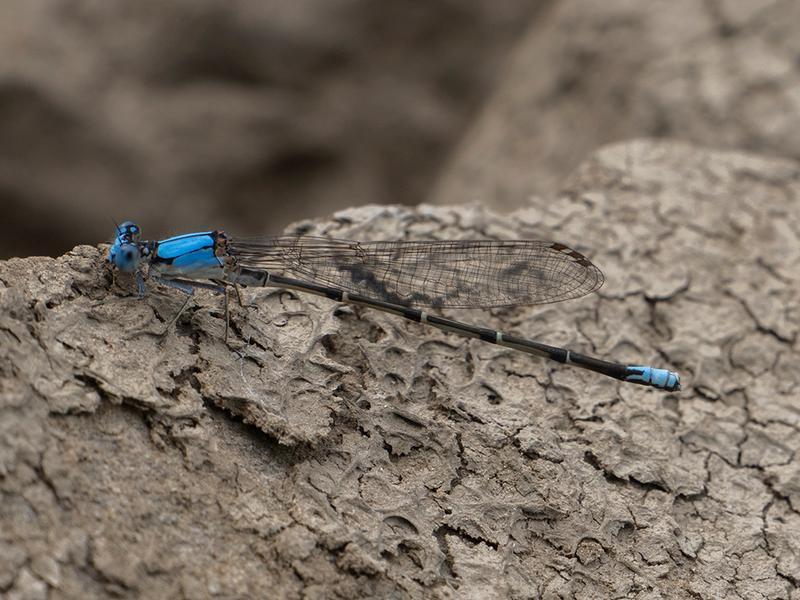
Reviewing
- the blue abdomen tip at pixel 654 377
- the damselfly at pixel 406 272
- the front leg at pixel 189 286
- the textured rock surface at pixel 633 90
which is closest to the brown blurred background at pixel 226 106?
the textured rock surface at pixel 633 90

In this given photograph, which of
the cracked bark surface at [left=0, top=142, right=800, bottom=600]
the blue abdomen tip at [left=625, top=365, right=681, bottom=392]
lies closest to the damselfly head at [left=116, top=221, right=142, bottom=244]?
the cracked bark surface at [left=0, top=142, right=800, bottom=600]

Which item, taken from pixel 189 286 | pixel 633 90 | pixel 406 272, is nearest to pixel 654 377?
pixel 406 272

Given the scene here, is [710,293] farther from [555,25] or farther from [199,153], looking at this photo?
[199,153]

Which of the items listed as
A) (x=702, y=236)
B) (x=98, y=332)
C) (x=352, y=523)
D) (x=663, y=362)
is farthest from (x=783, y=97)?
(x=98, y=332)

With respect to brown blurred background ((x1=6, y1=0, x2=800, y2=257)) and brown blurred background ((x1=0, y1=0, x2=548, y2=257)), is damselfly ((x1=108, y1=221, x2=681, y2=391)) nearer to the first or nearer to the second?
brown blurred background ((x1=6, y1=0, x2=800, y2=257))

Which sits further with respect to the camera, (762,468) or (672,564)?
(762,468)
